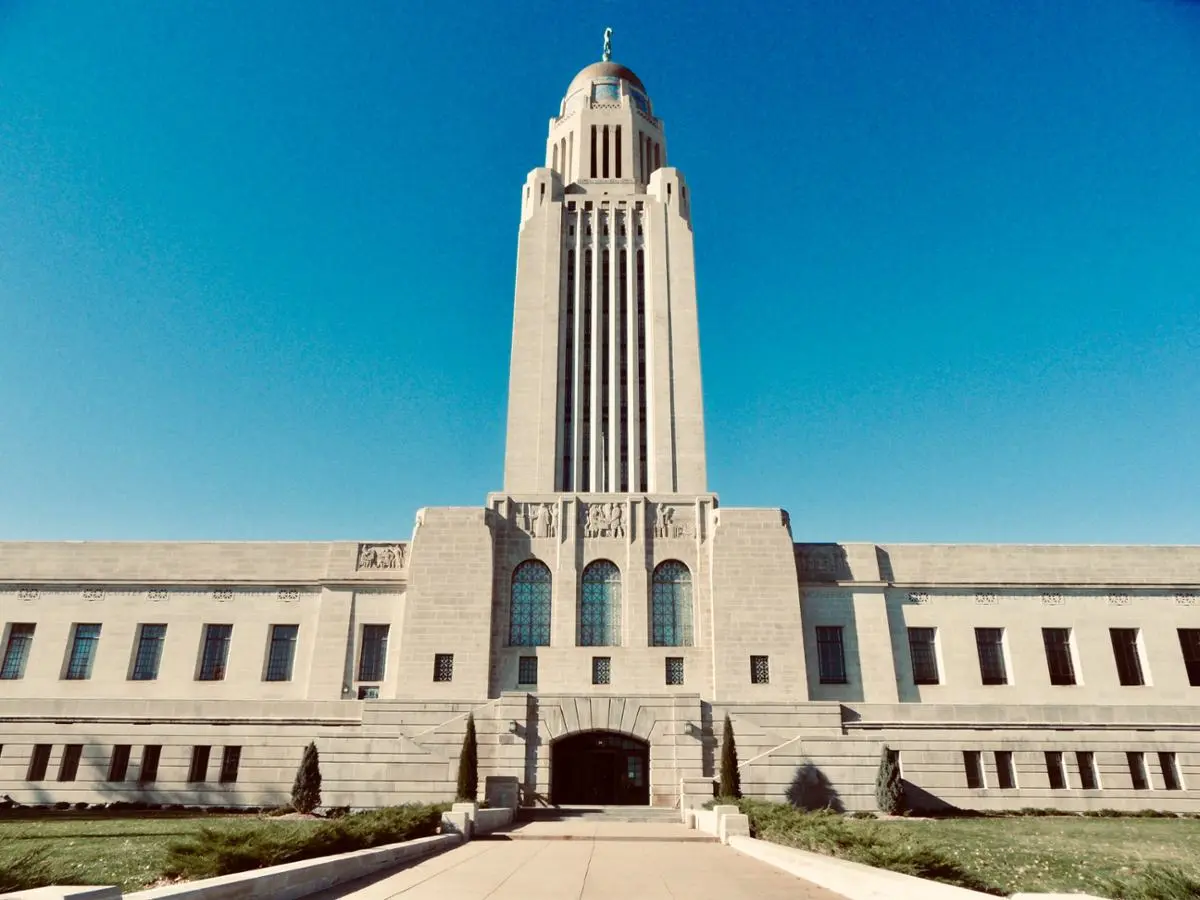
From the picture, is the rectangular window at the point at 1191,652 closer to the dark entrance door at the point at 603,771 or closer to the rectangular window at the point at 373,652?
the dark entrance door at the point at 603,771

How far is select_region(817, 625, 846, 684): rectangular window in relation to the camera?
37.1 metres

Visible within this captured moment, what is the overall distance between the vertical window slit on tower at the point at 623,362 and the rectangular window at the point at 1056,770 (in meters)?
24.3

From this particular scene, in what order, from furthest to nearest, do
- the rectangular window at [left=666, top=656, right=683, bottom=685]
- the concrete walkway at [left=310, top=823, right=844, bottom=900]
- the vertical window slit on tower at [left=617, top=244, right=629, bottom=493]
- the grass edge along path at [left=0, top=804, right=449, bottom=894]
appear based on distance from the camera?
the vertical window slit on tower at [left=617, top=244, right=629, bottom=493]
the rectangular window at [left=666, top=656, right=683, bottom=685]
the concrete walkway at [left=310, top=823, right=844, bottom=900]
the grass edge along path at [left=0, top=804, right=449, bottom=894]

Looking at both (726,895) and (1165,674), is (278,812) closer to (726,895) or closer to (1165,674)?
(726,895)

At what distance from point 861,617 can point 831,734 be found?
25.1ft

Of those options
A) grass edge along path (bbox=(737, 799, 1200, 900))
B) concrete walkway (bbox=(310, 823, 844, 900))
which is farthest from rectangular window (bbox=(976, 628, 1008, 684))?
concrete walkway (bbox=(310, 823, 844, 900))

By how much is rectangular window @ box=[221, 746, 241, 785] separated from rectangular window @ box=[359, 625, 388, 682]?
6.07 metres

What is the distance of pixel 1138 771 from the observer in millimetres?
32562

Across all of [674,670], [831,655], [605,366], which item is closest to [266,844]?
[674,670]

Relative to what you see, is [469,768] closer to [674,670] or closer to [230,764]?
[674,670]

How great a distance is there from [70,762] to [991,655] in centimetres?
4181

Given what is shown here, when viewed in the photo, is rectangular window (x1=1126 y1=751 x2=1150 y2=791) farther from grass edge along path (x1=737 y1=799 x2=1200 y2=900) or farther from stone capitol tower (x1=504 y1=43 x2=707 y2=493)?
stone capitol tower (x1=504 y1=43 x2=707 y2=493)

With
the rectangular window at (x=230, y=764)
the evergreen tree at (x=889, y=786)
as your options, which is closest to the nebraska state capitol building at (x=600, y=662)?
the rectangular window at (x=230, y=764)

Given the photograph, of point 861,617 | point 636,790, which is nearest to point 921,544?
point 861,617
